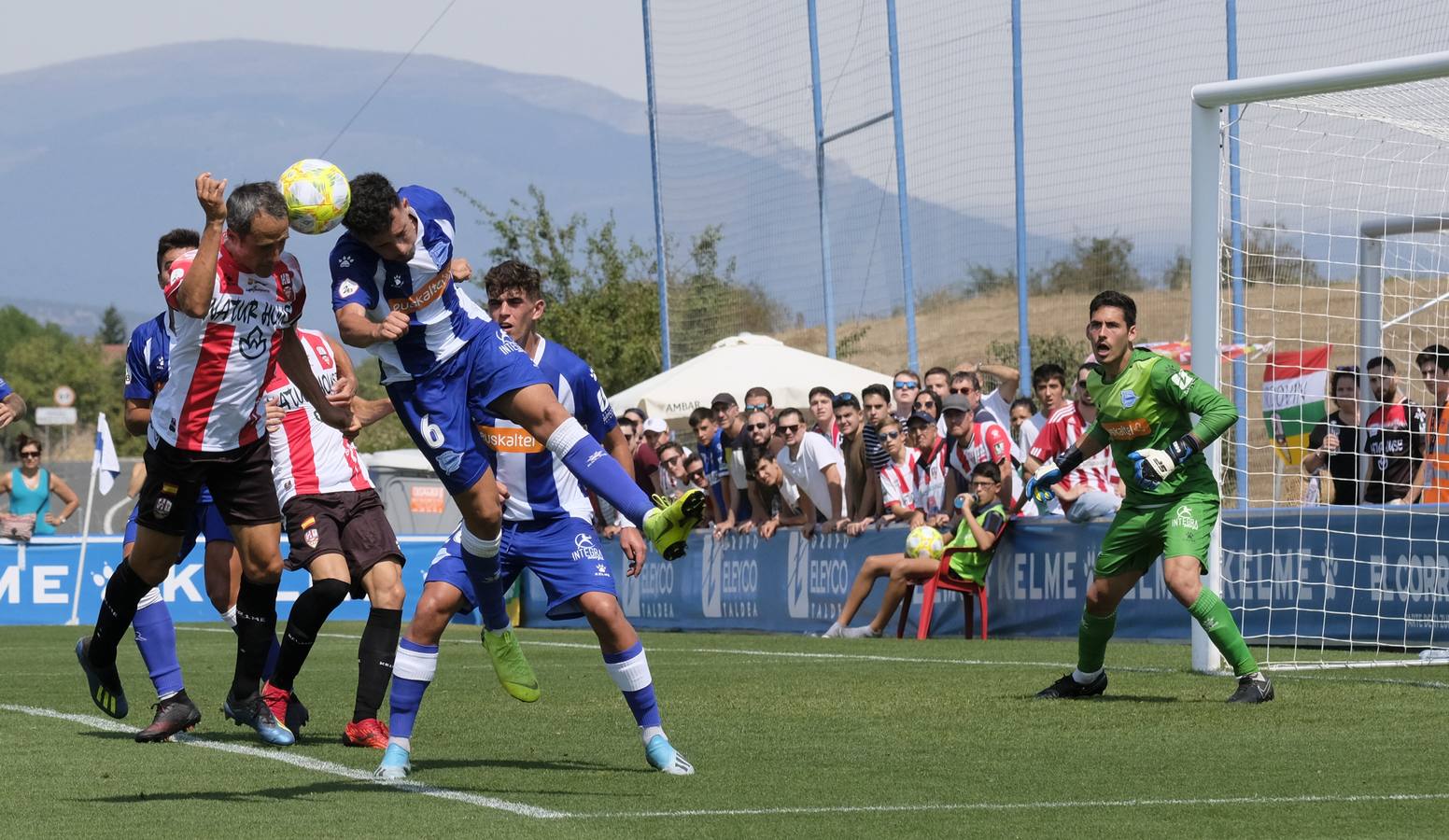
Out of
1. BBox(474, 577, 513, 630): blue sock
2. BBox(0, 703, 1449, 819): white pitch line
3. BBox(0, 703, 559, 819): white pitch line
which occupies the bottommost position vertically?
BBox(0, 703, 559, 819): white pitch line

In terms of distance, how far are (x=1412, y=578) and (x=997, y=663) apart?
10.2ft

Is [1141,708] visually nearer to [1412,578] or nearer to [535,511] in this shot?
[535,511]

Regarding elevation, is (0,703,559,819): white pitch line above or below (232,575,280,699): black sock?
below

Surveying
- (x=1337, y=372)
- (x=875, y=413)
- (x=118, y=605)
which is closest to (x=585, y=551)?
(x=118, y=605)

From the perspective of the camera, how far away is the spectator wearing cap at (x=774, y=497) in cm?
1872

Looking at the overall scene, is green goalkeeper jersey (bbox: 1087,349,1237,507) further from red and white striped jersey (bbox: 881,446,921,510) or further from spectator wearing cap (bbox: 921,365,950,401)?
spectator wearing cap (bbox: 921,365,950,401)

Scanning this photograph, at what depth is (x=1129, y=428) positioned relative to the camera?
9.87 m

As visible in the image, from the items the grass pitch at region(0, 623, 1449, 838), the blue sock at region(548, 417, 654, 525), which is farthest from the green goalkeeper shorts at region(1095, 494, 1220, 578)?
the blue sock at region(548, 417, 654, 525)

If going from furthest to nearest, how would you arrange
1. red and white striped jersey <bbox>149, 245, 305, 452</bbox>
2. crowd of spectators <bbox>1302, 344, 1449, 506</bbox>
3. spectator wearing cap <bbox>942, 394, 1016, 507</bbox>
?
spectator wearing cap <bbox>942, 394, 1016, 507</bbox>, crowd of spectators <bbox>1302, 344, 1449, 506</bbox>, red and white striped jersey <bbox>149, 245, 305, 452</bbox>

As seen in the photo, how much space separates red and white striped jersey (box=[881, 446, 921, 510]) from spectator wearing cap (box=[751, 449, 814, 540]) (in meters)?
1.33

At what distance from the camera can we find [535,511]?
7.59 metres

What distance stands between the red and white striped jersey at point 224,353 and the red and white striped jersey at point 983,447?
9.48 m

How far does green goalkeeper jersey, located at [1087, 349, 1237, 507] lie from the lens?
9.70m

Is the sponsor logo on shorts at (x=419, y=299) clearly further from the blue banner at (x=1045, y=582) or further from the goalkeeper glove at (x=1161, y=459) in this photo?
the blue banner at (x=1045, y=582)
